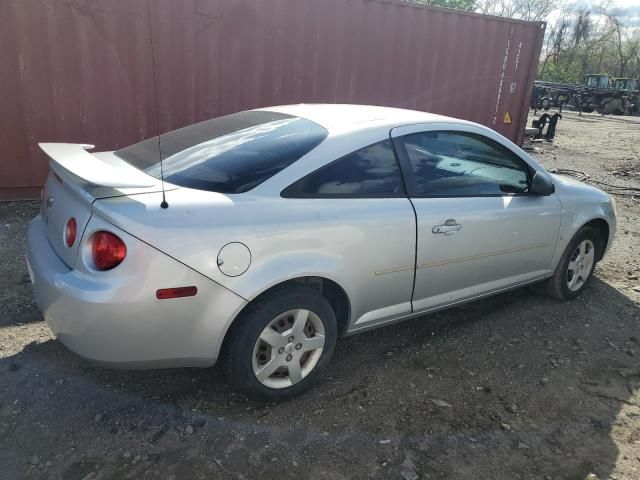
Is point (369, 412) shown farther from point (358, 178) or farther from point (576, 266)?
point (576, 266)

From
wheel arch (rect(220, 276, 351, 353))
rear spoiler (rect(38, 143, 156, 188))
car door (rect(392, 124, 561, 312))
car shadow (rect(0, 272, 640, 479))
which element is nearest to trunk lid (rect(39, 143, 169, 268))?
rear spoiler (rect(38, 143, 156, 188))

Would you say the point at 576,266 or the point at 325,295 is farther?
the point at 576,266

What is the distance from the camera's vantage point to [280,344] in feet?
8.40

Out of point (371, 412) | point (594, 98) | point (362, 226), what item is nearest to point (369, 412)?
point (371, 412)

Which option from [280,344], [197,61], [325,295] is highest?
[197,61]

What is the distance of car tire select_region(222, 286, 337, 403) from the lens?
2426mm

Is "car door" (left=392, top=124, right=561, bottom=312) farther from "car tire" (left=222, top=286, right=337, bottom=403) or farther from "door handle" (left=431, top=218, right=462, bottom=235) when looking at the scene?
"car tire" (left=222, top=286, right=337, bottom=403)

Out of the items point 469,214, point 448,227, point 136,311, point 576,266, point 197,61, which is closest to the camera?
point 136,311

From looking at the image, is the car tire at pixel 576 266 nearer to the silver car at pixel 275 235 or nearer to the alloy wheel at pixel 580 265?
the alloy wheel at pixel 580 265

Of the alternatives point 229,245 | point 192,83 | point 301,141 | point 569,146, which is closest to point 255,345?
point 229,245

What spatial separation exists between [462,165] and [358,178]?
34.6 inches

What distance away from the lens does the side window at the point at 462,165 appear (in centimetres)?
303

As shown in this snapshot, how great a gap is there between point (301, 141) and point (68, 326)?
141cm

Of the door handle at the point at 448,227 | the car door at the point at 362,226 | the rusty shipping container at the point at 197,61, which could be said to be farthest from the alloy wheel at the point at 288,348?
the rusty shipping container at the point at 197,61
